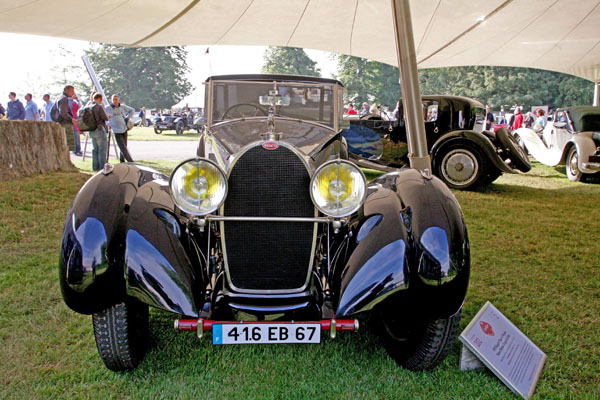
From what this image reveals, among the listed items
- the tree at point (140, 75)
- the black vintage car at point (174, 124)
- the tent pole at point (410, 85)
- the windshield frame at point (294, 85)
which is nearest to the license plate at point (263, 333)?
the windshield frame at point (294, 85)

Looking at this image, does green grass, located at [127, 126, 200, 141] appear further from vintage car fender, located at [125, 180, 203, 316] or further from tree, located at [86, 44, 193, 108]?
tree, located at [86, 44, 193, 108]

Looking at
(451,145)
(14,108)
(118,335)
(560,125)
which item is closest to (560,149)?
(560,125)

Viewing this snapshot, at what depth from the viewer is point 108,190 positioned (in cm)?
209

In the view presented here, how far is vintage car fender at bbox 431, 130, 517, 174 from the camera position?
23.9ft

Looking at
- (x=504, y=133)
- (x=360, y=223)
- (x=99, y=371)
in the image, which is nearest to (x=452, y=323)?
(x=360, y=223)

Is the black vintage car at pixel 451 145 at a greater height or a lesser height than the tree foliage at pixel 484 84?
lesser

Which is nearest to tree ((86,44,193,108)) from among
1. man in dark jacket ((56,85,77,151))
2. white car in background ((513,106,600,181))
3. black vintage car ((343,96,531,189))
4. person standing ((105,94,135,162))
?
man in dark jacket ((56,85,77,151))

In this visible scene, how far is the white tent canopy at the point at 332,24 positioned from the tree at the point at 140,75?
4377 centimetres

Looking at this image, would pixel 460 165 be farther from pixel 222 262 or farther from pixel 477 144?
pixel 222 262

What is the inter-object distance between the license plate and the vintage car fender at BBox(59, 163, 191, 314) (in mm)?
501

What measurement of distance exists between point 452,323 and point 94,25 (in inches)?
295

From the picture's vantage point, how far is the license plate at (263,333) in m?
1.87

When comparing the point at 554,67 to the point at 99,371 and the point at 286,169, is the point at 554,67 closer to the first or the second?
the point at 286,169

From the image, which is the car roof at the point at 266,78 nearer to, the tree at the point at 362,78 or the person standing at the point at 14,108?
the person standing at the point at 14,108
